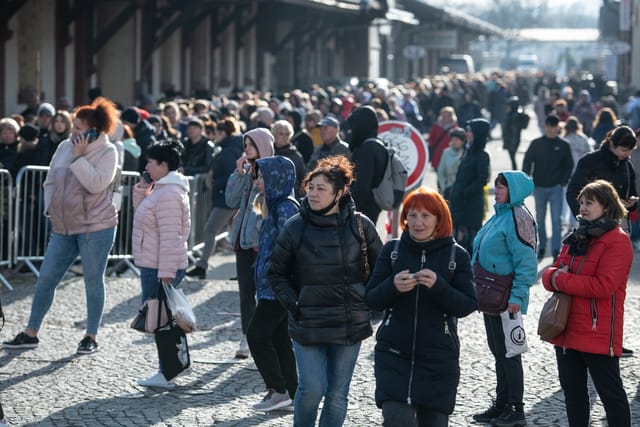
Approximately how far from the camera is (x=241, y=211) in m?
8.55

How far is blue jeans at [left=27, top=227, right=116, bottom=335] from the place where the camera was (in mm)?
9328

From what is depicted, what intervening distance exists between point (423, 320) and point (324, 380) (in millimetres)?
812

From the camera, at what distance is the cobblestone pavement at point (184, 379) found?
302 inches

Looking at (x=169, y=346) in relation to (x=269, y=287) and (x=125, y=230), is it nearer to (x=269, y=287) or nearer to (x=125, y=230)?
(x=269, y=287)

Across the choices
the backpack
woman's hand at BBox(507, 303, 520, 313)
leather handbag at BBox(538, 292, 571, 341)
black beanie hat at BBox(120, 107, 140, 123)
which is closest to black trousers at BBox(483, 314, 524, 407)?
woman's hand at BBox(507, 303, 520, 313)

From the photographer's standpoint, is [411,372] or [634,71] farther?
[634,71]

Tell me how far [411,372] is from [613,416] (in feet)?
4.19

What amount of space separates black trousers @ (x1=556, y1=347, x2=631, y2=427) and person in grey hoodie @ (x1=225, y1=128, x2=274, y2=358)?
2291mm

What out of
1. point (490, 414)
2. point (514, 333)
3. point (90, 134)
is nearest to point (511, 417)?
point (490, 414)

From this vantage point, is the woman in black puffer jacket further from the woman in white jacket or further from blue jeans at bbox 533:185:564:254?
blue jeans at bbox 533:185:564:254

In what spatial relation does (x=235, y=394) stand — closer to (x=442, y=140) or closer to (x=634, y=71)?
(x=442, y=140)

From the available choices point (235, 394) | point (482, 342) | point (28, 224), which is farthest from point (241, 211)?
point (28, 224)

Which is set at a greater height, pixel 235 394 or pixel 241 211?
pixel 241 211

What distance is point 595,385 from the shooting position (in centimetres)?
673
